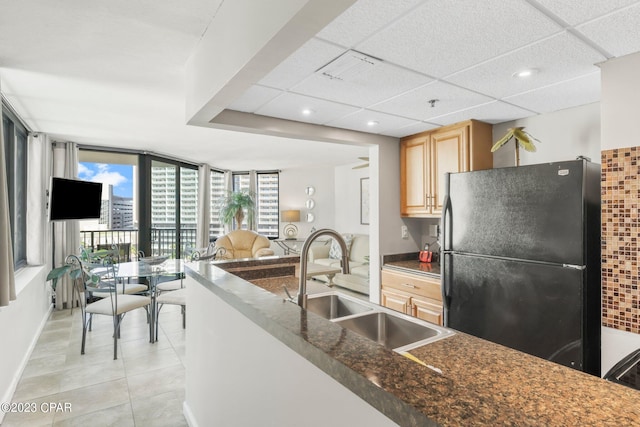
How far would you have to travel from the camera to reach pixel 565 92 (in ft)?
7.27

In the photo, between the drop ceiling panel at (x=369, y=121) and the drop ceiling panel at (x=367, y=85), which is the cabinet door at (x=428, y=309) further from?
the drop ceiling panel at (x=367, y=85)

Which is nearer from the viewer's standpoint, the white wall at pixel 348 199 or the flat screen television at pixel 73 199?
the flat screen television at pixel 73 199

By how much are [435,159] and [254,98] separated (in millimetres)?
1769

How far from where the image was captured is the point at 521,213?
201cm

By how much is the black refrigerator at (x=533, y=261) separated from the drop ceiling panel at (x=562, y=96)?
21.1 inches

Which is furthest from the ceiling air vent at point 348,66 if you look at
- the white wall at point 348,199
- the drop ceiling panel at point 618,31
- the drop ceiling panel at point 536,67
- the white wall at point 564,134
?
the white wall at point 348,199

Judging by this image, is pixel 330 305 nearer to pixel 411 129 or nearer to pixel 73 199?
pixel 411 129

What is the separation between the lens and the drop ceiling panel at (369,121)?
9.08ft

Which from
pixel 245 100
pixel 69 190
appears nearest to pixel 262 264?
pixel 245 100

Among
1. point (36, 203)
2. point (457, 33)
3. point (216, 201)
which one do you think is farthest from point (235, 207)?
point (457, 33)

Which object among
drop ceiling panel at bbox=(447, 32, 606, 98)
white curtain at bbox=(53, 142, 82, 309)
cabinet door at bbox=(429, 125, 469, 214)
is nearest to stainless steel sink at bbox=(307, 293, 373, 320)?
drop ceiling panel at bbox=(447, 32, 606, 98)

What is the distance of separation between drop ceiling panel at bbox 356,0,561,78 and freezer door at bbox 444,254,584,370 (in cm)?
119

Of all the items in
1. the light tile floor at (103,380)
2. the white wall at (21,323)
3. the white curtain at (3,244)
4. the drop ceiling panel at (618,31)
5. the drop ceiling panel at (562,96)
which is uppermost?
the drop ceiling panel at (618,31)

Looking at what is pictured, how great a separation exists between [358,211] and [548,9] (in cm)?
569
